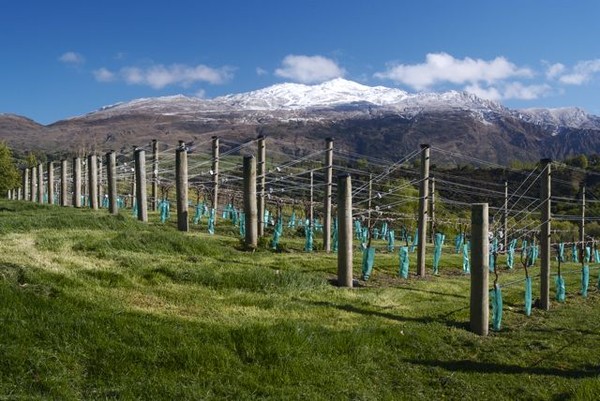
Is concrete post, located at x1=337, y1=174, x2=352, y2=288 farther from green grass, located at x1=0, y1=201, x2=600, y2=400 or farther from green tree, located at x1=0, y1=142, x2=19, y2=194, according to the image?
green tree, located at x1=0, y1=142, x2=19, y2=194

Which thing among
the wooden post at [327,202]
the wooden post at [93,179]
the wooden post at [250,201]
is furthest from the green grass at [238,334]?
the wooden post at [93,179]

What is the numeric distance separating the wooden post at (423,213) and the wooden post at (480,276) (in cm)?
651

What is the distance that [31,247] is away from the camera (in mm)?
13352

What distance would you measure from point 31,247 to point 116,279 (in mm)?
3070

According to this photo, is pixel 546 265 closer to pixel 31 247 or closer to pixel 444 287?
pixel 444 287

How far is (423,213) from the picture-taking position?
60.1 ft

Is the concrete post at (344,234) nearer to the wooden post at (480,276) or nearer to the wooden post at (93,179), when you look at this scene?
the wooden post at (480,276)

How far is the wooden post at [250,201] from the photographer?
677 inches

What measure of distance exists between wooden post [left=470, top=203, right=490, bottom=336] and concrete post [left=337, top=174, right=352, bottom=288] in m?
3.53

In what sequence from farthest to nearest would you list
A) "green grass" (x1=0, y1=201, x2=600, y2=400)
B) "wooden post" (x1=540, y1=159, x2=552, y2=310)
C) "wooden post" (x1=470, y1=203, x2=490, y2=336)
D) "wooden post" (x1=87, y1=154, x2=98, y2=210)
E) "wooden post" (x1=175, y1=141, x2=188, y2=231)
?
"wooden post" (x1=87, y1=154, x2=98, y2=210) < "wooden post" (x1=175, y1=141, x2=188, y2=231) < "wooden post" (x1=540, y1=159, x2=552, y2=310) < "wooden post" (x1=470, y1=203, x2=490, y2=336) < "green grass" (x1=0, y1=201, x2=600, y2=400)

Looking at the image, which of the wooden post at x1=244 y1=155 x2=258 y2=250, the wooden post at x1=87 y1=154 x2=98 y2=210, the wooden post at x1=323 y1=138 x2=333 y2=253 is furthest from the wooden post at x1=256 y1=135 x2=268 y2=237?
the wooden post at x1=87 y1=154 x2=98 y2=210

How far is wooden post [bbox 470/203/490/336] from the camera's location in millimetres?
11250

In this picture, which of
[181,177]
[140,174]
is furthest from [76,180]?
[181,177]

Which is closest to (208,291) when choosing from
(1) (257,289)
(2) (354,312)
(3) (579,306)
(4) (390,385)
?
(1) (257,289)
